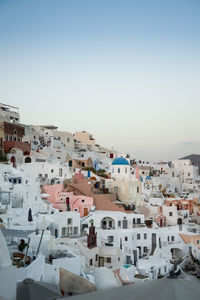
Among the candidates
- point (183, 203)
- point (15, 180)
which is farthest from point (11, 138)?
point (183, 203)

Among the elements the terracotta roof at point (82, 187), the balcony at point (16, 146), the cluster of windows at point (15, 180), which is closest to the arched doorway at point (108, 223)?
the terracotta roof at point (82, 187)

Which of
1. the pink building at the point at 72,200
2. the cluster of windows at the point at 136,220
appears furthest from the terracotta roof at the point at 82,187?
the cluster of windows at the point at 136,220

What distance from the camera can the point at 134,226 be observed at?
13320mm

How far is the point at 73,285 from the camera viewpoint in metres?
6.80

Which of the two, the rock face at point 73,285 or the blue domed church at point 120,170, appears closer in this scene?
the rock face at point 73,285

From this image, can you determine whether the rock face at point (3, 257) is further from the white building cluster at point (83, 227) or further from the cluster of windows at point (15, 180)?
the cluster of windows at point (15, 180)

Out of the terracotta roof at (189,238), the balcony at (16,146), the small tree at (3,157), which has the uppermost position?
the balcony at (16,146)

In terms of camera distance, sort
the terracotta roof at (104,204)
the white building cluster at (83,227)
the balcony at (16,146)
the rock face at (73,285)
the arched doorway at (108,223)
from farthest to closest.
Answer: the balcony at (16,146), the terracotta roof at (104,204), the arched doorway at (108,223), the white building cluster at (83,227), the rock face at (73,285)

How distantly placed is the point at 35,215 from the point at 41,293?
5759 millimetres

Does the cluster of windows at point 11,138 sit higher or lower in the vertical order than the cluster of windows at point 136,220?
higher

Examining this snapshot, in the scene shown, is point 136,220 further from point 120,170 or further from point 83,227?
point 120,170

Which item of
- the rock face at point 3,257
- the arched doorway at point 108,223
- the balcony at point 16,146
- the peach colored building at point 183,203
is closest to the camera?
the rock face at point 3,257

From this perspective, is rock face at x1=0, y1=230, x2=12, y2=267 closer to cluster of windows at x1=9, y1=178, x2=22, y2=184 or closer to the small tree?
cluster of windows at x1=9, y1=178, x2=22, y2=184

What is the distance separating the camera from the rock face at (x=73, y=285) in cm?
664
